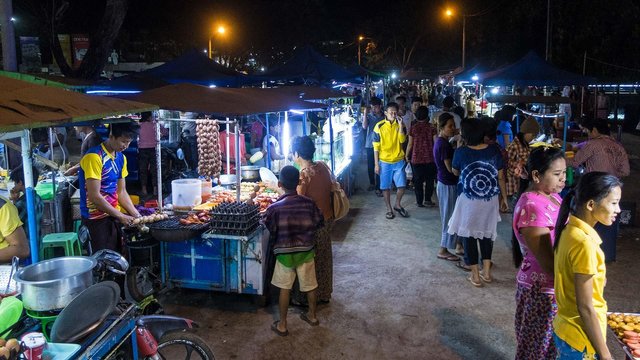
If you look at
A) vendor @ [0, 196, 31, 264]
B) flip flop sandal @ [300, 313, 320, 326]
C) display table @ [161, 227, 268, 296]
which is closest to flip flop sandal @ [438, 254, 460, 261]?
flip flop sandal @ [300, 313, 320, 326]

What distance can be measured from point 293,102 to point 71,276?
192 inches

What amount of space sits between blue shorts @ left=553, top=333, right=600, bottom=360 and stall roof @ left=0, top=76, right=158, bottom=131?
3.24 m

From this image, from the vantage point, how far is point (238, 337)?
5211mm

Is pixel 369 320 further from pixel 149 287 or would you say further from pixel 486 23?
pixel 486 23

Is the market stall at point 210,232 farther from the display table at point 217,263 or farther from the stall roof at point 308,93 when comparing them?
the stall roof at point 308,93

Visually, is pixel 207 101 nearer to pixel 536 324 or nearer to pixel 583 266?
pixel 536 324

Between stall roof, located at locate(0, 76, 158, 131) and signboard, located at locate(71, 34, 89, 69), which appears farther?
signboard, located at locate(71, 34, 89, 69)

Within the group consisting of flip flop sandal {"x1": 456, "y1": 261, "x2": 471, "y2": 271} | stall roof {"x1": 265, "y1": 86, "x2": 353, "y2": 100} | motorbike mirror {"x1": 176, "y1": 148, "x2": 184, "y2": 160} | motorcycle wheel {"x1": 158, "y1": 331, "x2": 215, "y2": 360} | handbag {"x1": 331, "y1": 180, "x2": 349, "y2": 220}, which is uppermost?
stall roof {"x1": 265, "y1": 86, "x2": 353, "y2": 100}

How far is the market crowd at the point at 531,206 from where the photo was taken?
2.92 meters

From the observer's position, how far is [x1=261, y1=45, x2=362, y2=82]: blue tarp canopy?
13.0 meters

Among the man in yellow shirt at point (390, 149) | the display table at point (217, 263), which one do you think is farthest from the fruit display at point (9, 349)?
the man in yellow shirt at point (390, 149)

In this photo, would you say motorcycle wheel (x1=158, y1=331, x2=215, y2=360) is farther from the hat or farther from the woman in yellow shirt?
the hat

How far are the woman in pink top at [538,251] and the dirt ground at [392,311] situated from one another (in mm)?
1253

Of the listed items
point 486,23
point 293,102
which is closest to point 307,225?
point 293,102
